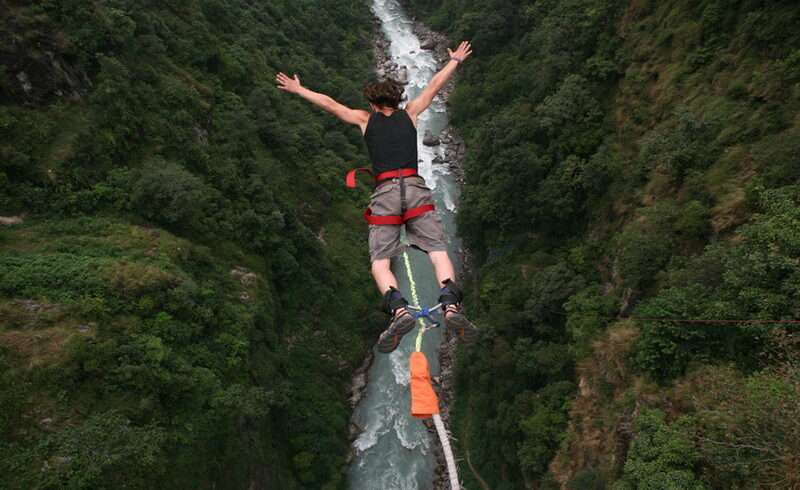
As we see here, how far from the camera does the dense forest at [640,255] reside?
10305 mm

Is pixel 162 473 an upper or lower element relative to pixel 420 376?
upper

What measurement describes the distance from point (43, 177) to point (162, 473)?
10.7 metres

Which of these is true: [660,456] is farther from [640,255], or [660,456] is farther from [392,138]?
[392,138]

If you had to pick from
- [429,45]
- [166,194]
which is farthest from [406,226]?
[429,45]

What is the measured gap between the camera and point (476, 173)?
1091 inches

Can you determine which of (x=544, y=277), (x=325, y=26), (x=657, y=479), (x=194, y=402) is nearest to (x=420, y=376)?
(x=657, y=479)

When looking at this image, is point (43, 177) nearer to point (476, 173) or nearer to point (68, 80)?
point (68, 80)

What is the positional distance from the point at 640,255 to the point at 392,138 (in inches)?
471

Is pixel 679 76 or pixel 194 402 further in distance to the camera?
pixel 679 76

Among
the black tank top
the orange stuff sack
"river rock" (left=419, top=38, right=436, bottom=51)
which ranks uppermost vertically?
"river rock" (left=419, top=38, right=436, bottom=51)

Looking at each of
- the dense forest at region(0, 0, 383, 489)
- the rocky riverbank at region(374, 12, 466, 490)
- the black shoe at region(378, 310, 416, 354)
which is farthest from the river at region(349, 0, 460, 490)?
the black shoe at region(378, 310, 416, 354)

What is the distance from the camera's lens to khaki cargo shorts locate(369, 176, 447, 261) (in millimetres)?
5418

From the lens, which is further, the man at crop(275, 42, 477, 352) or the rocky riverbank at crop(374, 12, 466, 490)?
the rocky riverbank at crop(374, 12, 466, 490)

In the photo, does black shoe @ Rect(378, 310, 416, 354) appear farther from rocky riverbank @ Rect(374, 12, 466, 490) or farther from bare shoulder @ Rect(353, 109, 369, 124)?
rocky riverbank @ Rect(374, 12, 466, 490)
